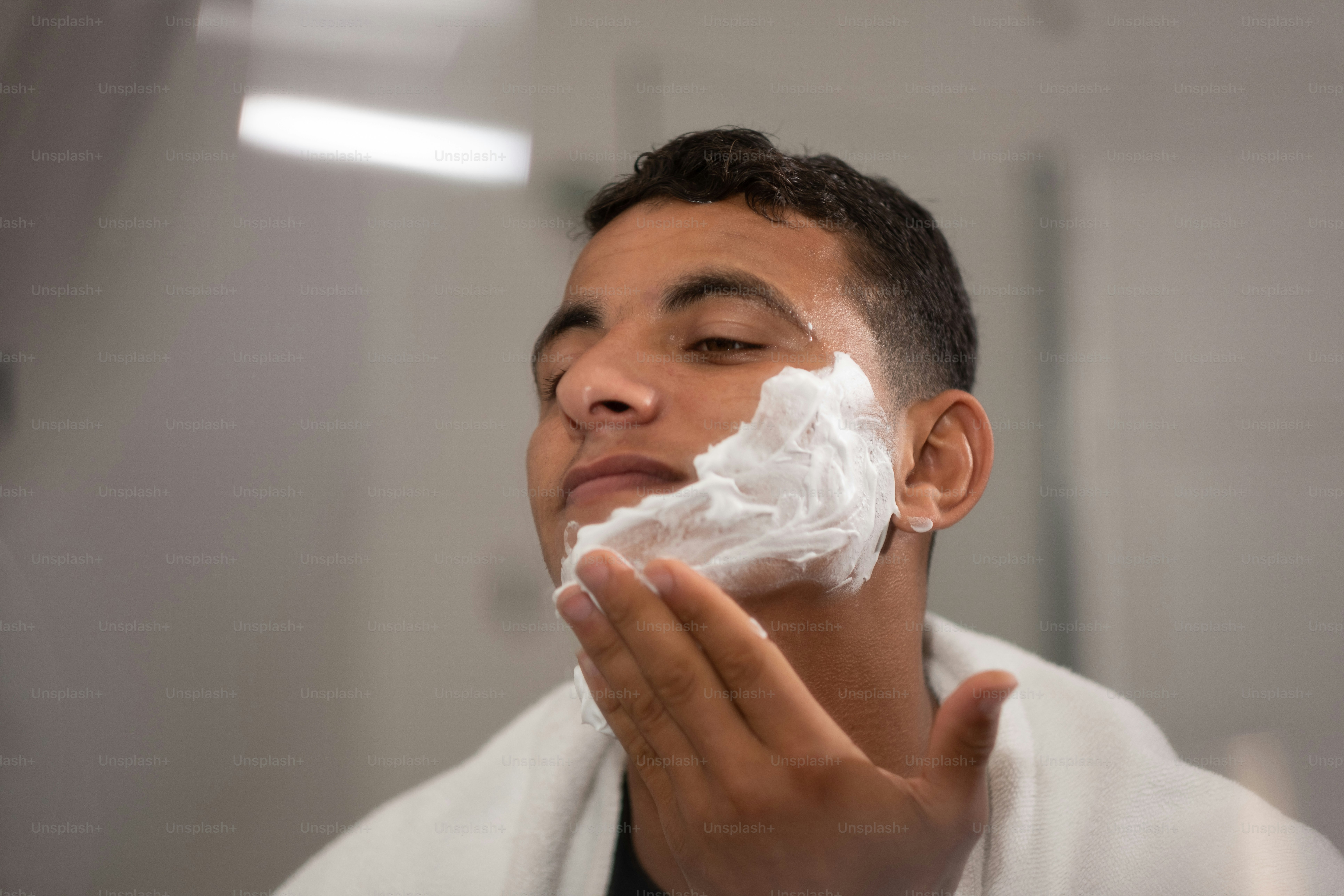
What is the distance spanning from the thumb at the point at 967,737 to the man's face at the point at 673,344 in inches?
12.2

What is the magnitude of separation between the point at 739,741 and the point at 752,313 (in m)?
0.42

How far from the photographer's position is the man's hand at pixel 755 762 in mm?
552

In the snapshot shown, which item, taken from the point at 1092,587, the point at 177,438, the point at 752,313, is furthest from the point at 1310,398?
the point at 177,438

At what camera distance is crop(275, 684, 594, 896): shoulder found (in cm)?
103

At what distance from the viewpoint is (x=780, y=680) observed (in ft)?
1.82

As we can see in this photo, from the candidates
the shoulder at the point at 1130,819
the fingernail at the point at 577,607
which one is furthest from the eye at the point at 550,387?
the shoulder at the point at 1130,819

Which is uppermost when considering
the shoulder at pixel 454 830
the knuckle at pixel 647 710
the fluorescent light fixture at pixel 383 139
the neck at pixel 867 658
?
the fluorescent light fixture at pixel 383 139

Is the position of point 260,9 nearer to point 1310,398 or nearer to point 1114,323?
point 1114,323

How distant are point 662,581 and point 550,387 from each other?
465 mm

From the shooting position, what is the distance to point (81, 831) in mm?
1045

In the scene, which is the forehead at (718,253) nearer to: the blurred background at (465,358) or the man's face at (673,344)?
the man's face at (673,344)

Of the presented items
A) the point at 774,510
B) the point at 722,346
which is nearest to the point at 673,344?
the point at 722,346

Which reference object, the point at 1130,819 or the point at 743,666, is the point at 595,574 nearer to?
the point at 743,666

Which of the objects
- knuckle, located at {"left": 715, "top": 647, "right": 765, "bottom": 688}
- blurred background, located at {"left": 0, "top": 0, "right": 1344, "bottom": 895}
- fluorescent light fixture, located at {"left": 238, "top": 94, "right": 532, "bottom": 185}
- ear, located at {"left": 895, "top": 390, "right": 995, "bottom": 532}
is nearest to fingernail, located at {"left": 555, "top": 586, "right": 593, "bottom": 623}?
knuckle, located at {"left": 715, "top": 647, "right": 765, "bottom": 688}
